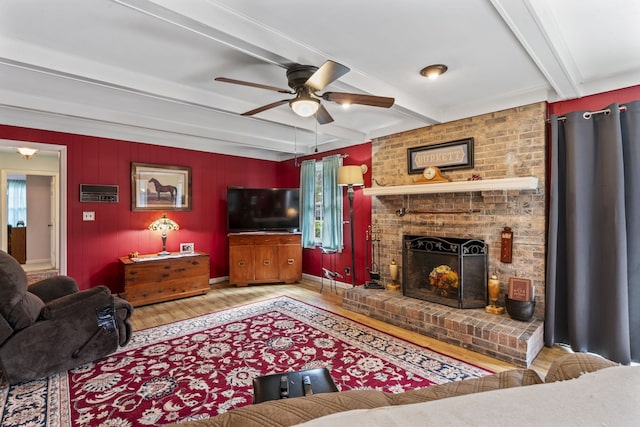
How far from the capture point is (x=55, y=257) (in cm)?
671

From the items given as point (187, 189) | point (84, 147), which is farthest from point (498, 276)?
point (84, 147)

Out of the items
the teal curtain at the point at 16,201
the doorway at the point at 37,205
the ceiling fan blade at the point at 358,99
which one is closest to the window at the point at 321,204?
the ceiling fan blade at the point at 358,99

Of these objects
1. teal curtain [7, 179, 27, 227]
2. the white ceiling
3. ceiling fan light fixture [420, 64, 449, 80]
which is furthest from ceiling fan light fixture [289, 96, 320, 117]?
teal curtain [7, 179, 27, 227]

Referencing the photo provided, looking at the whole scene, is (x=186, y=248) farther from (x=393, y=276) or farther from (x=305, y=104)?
(x=305, y=104)

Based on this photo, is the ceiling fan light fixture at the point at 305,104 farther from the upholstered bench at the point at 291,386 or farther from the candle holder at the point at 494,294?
the candle holder at the point at 494,294

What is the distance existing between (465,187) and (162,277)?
4114 millimetres

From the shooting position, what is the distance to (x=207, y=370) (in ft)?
8.02

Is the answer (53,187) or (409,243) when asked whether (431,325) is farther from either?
(53,187)

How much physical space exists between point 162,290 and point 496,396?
449cm

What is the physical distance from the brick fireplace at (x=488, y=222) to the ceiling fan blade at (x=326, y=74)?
7.02 feet

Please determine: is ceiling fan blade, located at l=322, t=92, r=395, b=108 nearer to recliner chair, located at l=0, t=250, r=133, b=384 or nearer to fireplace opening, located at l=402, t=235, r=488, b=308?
fireplace opening, located at l=402, t=235, r=488, b=308

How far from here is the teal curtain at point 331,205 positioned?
16.3 feet

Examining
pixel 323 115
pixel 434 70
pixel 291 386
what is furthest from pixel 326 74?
pixel 291 386

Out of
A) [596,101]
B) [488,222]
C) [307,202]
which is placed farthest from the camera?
[307,202]
